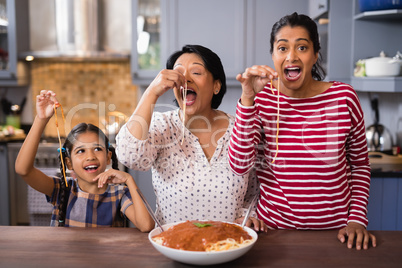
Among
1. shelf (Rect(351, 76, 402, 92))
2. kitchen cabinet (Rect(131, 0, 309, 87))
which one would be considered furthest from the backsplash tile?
shelf (Rect(351, 76, 402, 92))

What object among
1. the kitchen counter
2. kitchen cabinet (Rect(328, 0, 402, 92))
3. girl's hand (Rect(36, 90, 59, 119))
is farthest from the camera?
kitchen cabinet (Rect(328, 0, 402, 92))

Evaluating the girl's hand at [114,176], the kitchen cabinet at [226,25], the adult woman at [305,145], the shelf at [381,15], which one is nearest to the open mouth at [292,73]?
the adult woman at [305,145]

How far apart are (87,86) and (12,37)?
710mm

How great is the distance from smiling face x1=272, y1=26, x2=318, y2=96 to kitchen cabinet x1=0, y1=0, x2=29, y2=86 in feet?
9.19

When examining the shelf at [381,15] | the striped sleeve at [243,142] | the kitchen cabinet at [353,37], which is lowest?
the striped sleeve at [243,142]

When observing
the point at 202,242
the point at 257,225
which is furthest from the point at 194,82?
the point at 202,242

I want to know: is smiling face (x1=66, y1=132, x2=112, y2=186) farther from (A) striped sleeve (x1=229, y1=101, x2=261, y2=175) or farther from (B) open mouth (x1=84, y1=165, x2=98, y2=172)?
(A) striped sleeve (x1=229, y1=101, x2=261, y2=175)

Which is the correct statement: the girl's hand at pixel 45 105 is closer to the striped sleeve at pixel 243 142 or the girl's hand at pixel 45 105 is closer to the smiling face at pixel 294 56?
the striped sleeve at pixel 243 142

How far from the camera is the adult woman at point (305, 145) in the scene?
1344 mm

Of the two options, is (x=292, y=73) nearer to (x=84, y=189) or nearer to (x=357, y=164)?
(x=357, y=164)

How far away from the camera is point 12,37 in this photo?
11.5 ft

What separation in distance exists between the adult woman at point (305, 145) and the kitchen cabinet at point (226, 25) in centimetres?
201

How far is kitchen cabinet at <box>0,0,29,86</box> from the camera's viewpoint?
349 centimetres

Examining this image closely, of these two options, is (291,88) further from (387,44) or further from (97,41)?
(97,41)
